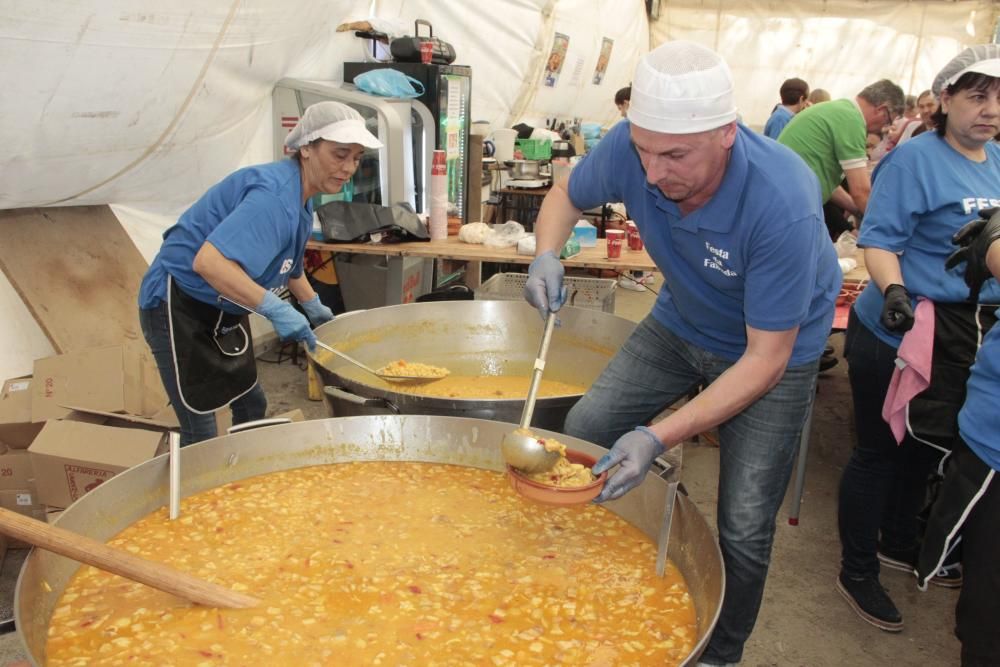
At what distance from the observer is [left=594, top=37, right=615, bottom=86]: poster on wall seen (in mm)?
12359

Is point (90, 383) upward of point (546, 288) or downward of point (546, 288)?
downward

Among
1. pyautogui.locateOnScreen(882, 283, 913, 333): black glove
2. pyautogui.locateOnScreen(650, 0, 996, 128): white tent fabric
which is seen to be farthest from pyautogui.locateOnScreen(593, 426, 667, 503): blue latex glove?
pyautogui.locateOnScreen(650, 0, 996, 128): white tent fabric

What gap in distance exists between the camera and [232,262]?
9.04 feet

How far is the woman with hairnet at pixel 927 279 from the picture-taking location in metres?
2.60

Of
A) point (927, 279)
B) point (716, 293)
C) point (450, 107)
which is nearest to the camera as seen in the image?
point (716, 293)

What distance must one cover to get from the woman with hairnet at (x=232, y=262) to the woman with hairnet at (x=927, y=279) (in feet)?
6.30

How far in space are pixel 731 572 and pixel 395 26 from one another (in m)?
5.65

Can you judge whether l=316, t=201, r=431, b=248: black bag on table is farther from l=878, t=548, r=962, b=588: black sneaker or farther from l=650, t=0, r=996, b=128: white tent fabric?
l=650, t=0, r=996, b=128: white tent fabric

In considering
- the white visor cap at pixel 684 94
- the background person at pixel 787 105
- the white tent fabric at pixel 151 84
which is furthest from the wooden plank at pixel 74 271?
the background person at pixel 787 105

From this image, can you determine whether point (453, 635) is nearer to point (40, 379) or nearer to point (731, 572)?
point (731, 572)

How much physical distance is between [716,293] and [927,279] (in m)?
1.05

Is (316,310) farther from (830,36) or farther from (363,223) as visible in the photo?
(830,36)

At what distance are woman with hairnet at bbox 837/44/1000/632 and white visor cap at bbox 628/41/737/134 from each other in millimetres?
1215

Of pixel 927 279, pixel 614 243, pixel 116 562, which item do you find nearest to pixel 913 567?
pixel 927 279
